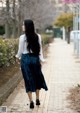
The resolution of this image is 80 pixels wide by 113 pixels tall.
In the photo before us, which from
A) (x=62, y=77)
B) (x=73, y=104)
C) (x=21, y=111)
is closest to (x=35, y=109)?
(x=21, y=111)

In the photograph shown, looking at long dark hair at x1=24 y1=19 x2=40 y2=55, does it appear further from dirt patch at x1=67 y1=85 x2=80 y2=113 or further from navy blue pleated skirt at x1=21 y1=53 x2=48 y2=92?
dirt patch at x1=67 y1=85 x2=80 y2=113

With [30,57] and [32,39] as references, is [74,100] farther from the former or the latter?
[32,39]

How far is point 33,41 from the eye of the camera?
30.5ft

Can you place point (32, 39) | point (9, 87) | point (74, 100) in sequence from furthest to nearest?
point (9, 87) → point (74, 100) → point (32, 39)

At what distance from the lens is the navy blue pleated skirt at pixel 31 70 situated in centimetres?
932

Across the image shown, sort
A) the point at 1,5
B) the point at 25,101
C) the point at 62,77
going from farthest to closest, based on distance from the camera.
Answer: the point at 1,5 < the point at 62,77 < the point at 25,101

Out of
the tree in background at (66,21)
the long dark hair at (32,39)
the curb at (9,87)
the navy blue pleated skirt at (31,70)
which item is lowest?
the tree in background at (66,21)

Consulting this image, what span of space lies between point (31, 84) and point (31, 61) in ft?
1.63

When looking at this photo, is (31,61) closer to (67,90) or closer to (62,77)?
(67,90)

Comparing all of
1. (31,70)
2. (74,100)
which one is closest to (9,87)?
(74,100)

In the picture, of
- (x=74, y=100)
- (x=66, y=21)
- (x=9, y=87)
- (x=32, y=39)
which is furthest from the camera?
(x=66, y=21)

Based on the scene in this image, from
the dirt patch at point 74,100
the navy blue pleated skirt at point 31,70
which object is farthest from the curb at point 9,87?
the dirt patch at point 74,100

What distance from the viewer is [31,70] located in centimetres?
938

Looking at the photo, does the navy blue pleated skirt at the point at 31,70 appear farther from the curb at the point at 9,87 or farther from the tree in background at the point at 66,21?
the tree in background at the point at 66,21
